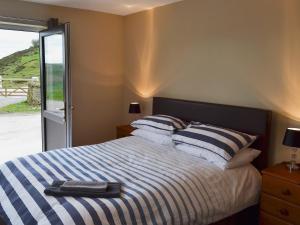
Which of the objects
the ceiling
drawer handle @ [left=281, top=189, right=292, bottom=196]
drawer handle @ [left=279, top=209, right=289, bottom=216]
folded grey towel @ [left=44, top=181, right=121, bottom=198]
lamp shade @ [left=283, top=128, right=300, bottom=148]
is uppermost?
the ceiling

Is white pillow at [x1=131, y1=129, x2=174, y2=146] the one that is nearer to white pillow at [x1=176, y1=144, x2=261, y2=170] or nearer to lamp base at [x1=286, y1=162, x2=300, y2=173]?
white pillow at [x1=176, y1=144, x2=261, y2=170]

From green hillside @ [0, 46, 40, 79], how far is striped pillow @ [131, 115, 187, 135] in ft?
12.5

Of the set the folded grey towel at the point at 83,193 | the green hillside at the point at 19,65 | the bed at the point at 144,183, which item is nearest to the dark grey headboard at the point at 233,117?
the bed at the point at 144,183

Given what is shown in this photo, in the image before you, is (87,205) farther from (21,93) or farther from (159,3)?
(21,93)

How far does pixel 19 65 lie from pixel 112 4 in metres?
3.72

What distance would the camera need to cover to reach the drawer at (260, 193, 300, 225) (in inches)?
81.7

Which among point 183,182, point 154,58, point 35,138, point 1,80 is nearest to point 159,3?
point 154,58

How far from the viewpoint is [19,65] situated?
6.41 meters

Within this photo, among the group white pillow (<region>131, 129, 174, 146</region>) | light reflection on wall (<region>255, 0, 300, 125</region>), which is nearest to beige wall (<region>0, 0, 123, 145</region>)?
white pillow (<region>131, 129, 174, 146</region>)

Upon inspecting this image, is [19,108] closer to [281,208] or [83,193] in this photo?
[83,193]

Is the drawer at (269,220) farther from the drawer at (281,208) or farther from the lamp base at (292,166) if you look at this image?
the lamp base at (292,166)

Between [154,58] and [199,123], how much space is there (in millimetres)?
1307

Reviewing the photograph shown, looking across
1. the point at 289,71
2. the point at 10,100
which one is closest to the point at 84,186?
the point at 289,71

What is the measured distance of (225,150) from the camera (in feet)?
7.78
